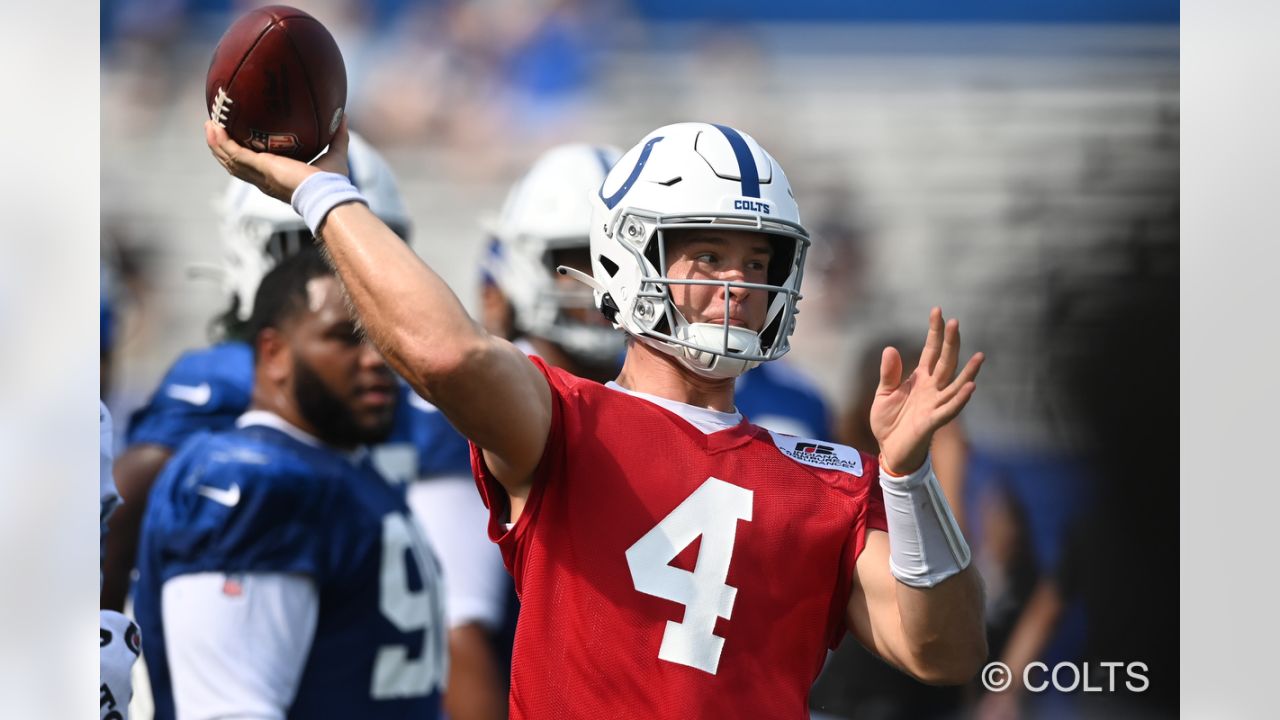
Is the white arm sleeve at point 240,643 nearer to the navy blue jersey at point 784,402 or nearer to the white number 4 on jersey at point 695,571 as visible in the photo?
the navy blue jersey at point 784,402

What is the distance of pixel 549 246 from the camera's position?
5.05m

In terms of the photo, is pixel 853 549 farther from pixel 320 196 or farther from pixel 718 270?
pixel 320 196

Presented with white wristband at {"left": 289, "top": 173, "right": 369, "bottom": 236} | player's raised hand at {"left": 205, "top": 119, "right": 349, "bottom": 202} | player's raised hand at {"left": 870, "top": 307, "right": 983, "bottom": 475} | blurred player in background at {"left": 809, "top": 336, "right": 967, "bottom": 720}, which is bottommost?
blurred player in background at {"left": 809, "top": 336, "right": 967, "bottom": 720}

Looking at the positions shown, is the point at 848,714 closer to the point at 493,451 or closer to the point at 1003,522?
the point at 1003,522

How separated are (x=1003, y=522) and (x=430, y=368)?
374 cm

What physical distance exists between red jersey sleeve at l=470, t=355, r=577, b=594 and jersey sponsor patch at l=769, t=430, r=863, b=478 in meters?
0.38

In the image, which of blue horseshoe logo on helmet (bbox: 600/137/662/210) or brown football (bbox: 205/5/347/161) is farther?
blue horseshoe logo on helmet (bbox: 600/137/662/210)

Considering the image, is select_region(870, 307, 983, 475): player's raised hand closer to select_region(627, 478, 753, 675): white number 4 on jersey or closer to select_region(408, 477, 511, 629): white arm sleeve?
select_region(627, 478, 753, 675): white number 4 on jersey

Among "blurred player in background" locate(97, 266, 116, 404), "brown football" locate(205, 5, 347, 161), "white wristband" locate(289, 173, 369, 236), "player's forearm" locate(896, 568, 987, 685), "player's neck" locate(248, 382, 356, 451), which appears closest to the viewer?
"white wristband" locate(289, 173, 369, 236)

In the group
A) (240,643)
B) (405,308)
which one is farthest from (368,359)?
(405,308)

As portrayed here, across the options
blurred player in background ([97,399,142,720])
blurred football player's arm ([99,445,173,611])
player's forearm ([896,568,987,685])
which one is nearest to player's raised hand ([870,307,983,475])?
player's forearm ([896,568,987,685])

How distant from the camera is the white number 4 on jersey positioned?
2016mm

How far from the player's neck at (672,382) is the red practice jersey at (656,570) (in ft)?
0.29

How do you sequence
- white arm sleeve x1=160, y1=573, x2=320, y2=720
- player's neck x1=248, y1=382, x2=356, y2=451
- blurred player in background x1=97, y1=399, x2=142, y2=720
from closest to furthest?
blurred player in background x1=97, y1=399, x2=142, y2=720
white arm sleeve x1=160, y1=573, x2=320, y2=720
player's neck x1=248, y1=382, x2=356, y2=451
